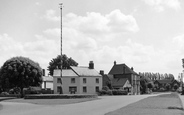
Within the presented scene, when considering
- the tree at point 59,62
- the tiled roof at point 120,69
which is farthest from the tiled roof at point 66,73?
the tree at point 59,62

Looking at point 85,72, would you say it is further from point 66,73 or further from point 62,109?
point 62,109

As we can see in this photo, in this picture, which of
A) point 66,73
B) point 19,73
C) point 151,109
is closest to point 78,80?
point 66,73

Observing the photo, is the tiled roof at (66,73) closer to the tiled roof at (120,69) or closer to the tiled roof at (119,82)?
the tiled roof at (119,82)

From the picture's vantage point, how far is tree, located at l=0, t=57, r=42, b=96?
57.1 meters

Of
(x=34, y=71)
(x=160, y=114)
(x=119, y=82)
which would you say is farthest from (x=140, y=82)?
(x=160, y=114)

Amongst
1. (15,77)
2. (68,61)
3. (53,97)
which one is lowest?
(53,97)

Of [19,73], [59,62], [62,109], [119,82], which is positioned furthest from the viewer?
[59,62]

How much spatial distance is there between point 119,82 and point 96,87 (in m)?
17.7

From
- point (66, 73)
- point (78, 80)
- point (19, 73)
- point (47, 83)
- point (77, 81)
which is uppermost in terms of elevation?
point (66, 73)

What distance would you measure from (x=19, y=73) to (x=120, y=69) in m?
50.0

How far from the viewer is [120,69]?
100 meters

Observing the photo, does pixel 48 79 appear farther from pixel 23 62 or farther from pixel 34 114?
pixel 34 114

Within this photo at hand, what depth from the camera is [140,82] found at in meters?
105

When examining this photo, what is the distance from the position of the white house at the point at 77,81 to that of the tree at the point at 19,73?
1535 cm
